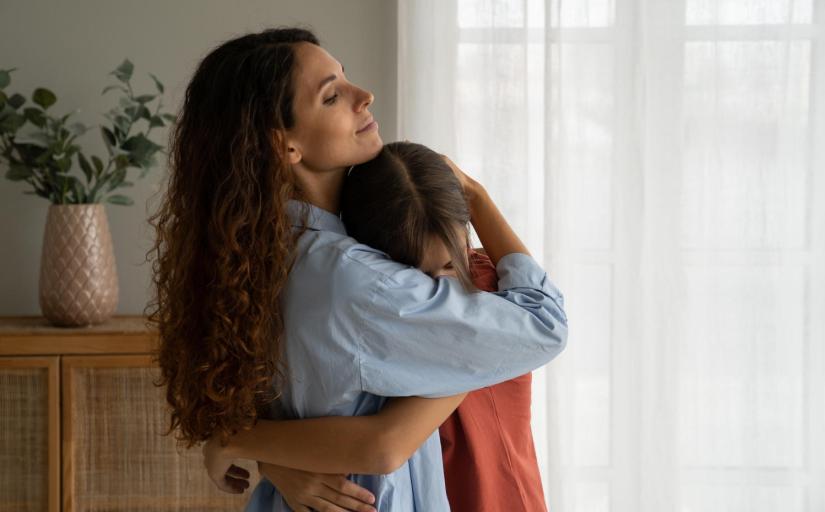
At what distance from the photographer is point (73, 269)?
252 centimetres

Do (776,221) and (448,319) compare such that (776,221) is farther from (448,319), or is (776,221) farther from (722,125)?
(448,319)

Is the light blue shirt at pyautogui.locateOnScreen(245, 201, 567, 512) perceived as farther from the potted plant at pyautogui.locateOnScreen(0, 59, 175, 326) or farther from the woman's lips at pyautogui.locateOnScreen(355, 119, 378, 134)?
the potted plant at pyautogui.locateOnScreen(0, 59, 175, 326)

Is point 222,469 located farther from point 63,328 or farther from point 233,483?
point 63,328

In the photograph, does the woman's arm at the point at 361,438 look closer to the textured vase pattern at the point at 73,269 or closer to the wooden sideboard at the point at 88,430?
the wooden sideboard at the point at 88,430

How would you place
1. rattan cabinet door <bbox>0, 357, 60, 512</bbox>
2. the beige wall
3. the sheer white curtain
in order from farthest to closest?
the beige wall < the sheer white curtain < rattan cabinet door <bbox>0, 357, 60, 512</bbox>

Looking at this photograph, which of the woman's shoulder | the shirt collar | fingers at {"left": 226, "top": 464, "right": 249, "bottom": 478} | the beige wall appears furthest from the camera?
the beige wall

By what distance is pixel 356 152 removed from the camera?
1.27 metres

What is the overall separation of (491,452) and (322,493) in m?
0.26

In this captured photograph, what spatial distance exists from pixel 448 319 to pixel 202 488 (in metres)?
1.60

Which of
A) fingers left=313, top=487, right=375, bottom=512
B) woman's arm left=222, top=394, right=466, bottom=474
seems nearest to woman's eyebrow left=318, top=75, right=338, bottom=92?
woman's arm left=222, top=394, right=466, bottom=474

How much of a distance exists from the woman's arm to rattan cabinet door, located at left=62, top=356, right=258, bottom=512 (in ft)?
4.43

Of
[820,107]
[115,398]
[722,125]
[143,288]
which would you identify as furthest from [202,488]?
[820,107]

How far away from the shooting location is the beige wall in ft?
9.10

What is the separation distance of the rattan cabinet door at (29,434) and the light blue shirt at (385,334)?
1439 millimetres
